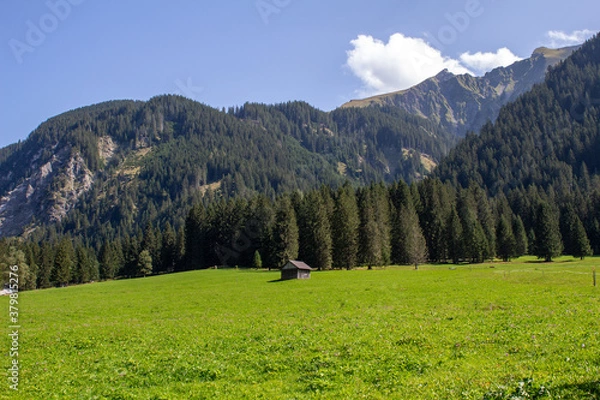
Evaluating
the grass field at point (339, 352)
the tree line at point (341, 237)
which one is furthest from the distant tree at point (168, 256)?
the grass field at point (339, 352)

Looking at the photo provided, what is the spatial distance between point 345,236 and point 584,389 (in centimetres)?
7654

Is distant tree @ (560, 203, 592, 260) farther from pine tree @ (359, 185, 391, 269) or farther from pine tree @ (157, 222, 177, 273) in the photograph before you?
pine tree @ (157, 222, 177, 273)

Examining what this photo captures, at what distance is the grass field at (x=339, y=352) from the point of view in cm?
1172

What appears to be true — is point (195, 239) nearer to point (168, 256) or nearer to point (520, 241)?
point (168, 256)

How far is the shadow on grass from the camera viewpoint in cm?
917

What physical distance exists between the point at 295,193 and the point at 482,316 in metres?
88.6

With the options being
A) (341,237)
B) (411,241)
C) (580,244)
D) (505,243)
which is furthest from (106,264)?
(580,244)

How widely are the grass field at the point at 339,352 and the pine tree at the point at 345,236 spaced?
175 ft

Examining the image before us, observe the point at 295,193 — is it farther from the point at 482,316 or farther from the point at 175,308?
the point at 482,316

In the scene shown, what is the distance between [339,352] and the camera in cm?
1653

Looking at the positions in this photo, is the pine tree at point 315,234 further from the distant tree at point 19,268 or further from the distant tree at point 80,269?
the distant tree at point 80,269

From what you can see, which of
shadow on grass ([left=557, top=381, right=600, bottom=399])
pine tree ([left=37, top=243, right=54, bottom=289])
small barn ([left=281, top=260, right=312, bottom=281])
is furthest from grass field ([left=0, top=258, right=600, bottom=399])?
pine tree ([left=37, top=243, right=54, bottom=289])

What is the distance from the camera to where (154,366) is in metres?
16.6

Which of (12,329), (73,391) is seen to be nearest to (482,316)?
(73,391)
